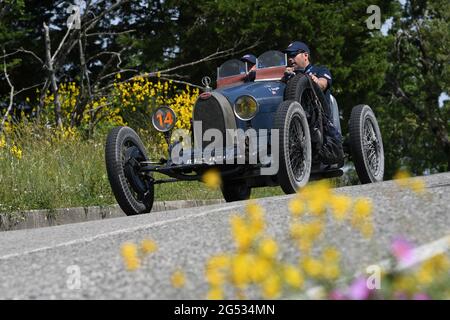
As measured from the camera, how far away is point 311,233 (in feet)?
13.9

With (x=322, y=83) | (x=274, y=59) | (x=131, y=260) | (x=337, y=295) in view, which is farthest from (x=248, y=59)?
(x=337, y=295)

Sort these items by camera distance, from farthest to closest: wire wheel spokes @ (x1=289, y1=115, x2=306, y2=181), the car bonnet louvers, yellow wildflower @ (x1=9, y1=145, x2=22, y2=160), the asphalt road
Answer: yellow wildflower @ (x1=9, y1=145, x2=22, y2=160) < the car bonnet louvers < wire wheel spokes @ (x1=289, y1=115, x2=306, y2=181) < the asphalt road

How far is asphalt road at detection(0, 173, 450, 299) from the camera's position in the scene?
431 centimetres

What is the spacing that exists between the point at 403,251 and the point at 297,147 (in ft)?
17.1

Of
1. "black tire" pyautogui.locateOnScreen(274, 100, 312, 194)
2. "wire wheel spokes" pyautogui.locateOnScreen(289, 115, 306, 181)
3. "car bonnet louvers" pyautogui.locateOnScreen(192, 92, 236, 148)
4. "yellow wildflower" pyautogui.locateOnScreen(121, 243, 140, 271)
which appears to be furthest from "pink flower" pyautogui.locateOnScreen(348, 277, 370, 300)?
"car bonnet louvers" pyautogui.locateOnScreen(192, 92, 236, 148)

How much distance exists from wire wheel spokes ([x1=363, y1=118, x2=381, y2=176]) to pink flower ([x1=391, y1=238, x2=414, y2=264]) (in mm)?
6394

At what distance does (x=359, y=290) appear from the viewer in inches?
144

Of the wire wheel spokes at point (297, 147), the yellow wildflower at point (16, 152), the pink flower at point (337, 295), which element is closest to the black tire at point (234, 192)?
the wire wheel spokes at point (297, 147)

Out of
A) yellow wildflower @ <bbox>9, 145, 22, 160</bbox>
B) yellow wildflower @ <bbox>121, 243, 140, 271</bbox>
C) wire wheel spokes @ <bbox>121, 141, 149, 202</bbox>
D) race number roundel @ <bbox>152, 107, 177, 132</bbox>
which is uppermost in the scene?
race number roundel @ <bbox>152, 107, 177, 132</bbox>

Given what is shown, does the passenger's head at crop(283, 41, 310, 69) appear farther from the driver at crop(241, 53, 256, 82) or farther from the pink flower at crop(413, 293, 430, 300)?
the pink flower at crop(413, 293, 430, 300)

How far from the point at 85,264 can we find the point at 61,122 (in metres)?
13.2

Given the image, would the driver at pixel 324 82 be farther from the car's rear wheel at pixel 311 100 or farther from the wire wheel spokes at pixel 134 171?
the wire wheel spokes at pixel 134 171

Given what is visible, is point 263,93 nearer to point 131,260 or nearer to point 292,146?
point 292,146
